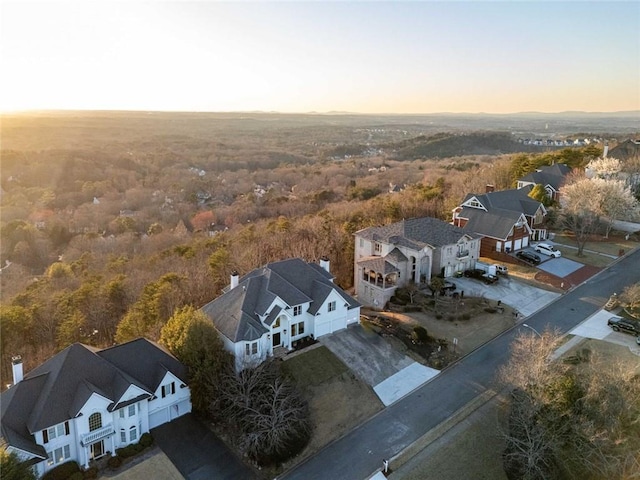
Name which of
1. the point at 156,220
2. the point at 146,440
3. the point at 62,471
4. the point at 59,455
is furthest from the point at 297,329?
the point at 156,220

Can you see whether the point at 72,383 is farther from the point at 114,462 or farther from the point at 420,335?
the point at 420,335

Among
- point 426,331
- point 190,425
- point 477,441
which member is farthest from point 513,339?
point 190,425

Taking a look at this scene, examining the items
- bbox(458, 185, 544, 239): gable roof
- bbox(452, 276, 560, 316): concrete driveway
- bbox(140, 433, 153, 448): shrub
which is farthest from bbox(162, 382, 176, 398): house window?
bbox(458, 185, 544, 239): gable roof

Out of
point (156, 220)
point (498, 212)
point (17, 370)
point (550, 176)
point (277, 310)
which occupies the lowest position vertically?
point (156, 220)

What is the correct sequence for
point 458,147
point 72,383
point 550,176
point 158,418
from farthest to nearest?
point 458,147, point 550,176, point 158,418, point 72,383

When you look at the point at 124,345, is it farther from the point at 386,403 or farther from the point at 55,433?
the point at 386,403

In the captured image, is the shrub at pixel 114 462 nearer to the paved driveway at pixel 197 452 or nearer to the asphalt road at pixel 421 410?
the paved driveway at pixel 197 452

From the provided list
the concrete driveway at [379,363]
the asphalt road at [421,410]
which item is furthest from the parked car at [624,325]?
the concrete driveway at [379,363]
